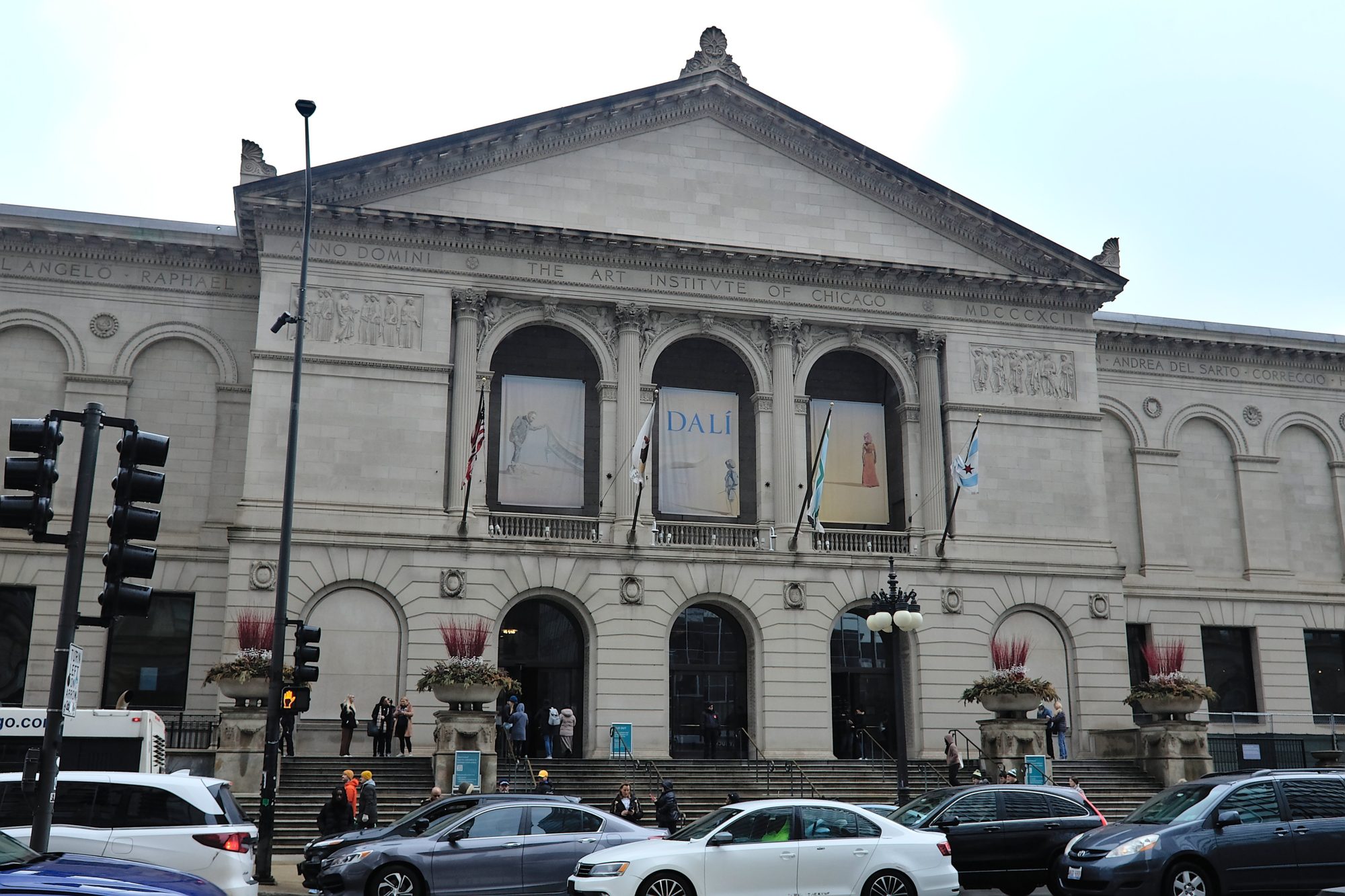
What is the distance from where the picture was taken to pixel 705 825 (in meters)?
15.6

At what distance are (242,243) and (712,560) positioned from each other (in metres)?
16.3

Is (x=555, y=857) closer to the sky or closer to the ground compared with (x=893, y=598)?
Result: closer to the ground

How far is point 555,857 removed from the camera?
1645 centimetres

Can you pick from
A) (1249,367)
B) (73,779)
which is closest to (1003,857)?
(73,779)

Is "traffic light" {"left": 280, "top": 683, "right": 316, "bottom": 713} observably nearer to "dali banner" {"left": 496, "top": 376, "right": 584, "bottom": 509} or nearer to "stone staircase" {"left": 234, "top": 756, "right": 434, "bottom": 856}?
"stone staircase" {"left": 234, "top": 756, "right": 434, "bottom": 856}

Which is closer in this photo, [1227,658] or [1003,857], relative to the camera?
[1003,857]

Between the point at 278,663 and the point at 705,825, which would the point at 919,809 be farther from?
the point at 278,663

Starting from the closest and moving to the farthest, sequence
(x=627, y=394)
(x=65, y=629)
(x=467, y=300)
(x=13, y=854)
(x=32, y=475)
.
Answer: (x=13, y=854)
(x=32, y=475)
(x=65, y=629)
(x=467, y=300)
(x=627, y=394)

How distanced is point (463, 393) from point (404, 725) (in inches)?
375

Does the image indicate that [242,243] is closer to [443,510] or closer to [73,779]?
[443,510]

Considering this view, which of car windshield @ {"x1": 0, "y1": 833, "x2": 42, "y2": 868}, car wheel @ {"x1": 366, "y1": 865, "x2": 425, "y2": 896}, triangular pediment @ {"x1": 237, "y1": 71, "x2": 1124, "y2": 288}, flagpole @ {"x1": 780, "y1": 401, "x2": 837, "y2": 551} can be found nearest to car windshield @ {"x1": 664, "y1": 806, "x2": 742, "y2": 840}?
car wheel @ {"x1": 366, "y1": 865, "x2": 425, "y2": 896}

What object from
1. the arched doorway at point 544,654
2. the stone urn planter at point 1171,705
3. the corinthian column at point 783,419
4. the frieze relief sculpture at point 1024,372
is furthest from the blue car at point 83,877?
the frieze relief sculpture at point 1024,372

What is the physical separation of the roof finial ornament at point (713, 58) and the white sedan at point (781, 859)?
92.3ft

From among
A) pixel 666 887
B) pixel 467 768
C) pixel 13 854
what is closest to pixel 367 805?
pixel 467 768
